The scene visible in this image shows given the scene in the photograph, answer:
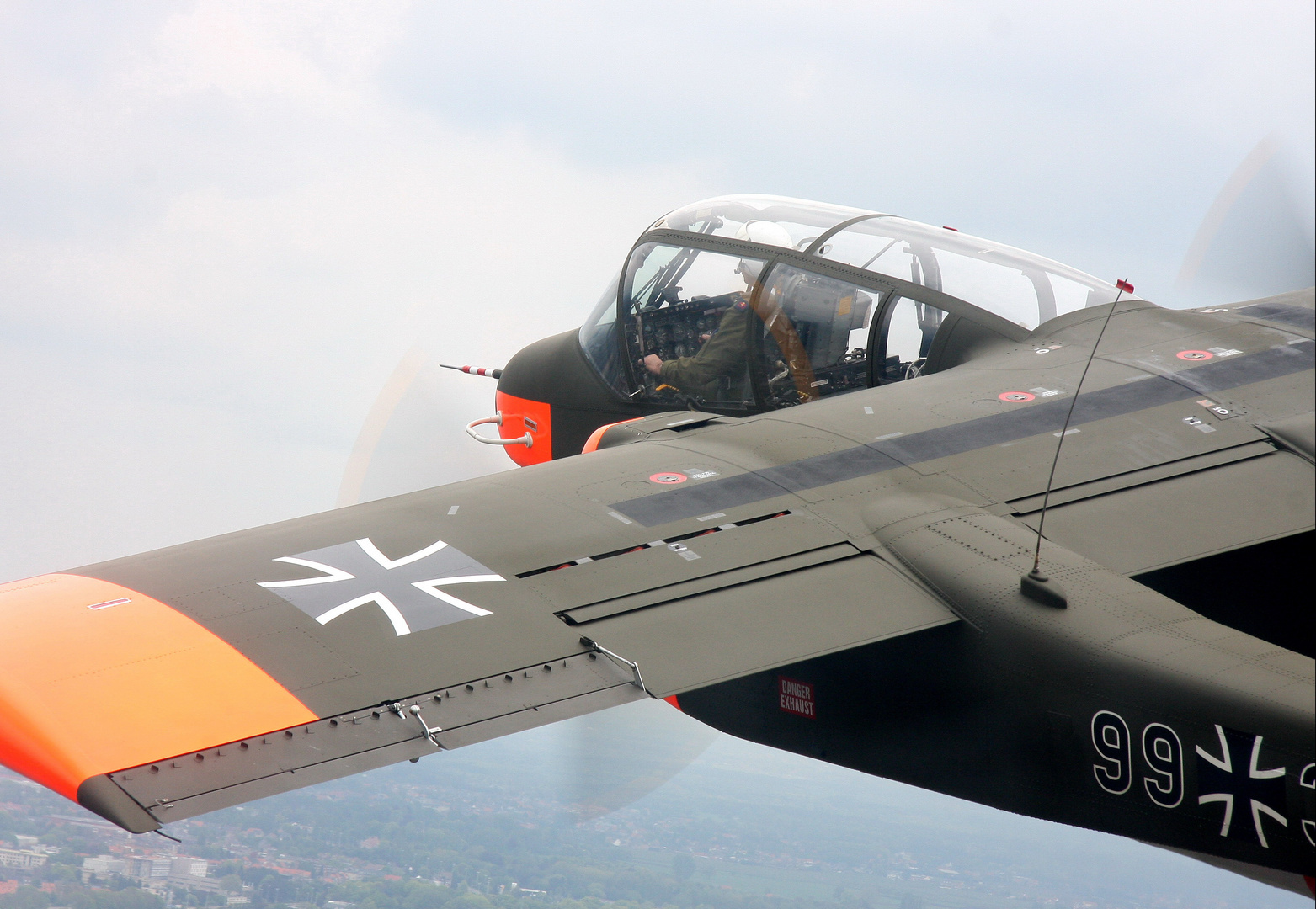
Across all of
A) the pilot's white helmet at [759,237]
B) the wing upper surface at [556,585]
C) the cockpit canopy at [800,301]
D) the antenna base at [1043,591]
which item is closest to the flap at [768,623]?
the wing upper surface at [556,585]

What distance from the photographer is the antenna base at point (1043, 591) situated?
4613mm

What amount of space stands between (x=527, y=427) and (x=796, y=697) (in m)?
5.10

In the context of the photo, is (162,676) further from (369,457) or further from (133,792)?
(369,457)

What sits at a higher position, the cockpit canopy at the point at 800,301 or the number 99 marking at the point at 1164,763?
the cockpit canopy at the point at 800,301

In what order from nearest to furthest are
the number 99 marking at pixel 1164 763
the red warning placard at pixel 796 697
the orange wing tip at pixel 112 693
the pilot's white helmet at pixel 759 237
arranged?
1. the orange wing tip at pixel 112 693
2. the number 99 marking at pixel 1164 763
3. the red warning placard at pixel 796 697
4. the pilot's white helmet at pixel 759 237

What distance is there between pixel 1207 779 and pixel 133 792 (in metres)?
3.69

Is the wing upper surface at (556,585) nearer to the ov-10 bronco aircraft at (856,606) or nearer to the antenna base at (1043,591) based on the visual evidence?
the ov-10 bronco aircraft at (856,606)

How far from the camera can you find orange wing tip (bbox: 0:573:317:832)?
3.58 m

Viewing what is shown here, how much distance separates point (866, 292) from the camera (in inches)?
314

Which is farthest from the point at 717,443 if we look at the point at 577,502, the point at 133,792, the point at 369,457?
the point at 369,457

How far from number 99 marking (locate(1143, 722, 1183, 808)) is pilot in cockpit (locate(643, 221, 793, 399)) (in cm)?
471

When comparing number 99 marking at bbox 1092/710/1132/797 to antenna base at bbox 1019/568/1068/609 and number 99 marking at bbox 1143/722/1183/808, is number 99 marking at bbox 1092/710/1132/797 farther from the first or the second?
antenna base at bbox 1019/568/1068/609

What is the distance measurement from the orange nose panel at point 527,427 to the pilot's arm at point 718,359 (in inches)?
66.0

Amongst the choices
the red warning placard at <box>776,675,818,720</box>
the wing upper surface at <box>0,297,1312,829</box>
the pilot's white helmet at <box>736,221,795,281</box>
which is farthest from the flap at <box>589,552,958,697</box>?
the pilot's white helmet at <box>736,221,795,281</box>
